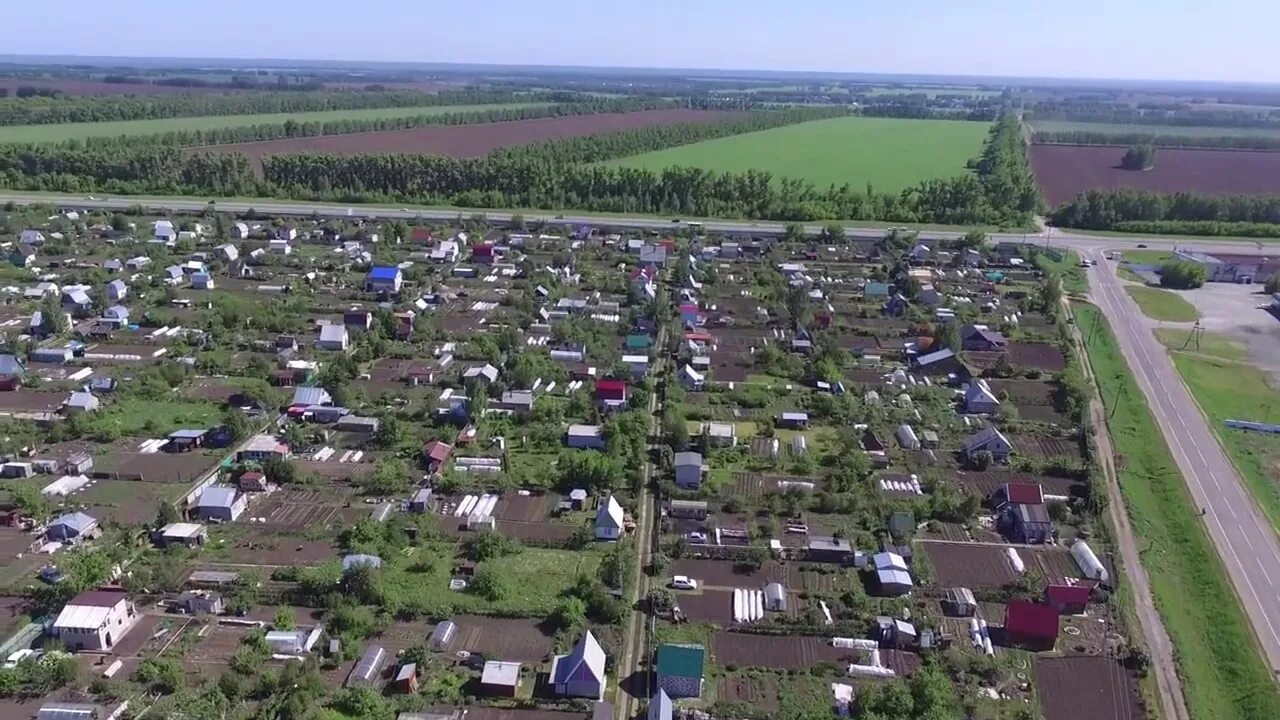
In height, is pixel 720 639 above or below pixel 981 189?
below

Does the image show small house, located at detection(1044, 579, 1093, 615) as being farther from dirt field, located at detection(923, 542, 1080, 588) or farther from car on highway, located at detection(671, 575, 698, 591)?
car on highway, located at detection(671, 575, 698, 591)

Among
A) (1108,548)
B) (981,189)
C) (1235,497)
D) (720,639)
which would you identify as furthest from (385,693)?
(981,189)

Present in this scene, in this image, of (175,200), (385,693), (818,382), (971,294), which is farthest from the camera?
(175,200)

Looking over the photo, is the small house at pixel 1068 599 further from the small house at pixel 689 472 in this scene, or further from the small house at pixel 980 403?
the small house at pixel 980 403

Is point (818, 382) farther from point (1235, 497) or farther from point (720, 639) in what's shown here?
point (720, 639)

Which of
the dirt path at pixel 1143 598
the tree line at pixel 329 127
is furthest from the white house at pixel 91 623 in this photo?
the tree line at pixel 329 127

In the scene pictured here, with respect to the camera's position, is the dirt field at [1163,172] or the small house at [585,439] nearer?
the small house at [585,439]
